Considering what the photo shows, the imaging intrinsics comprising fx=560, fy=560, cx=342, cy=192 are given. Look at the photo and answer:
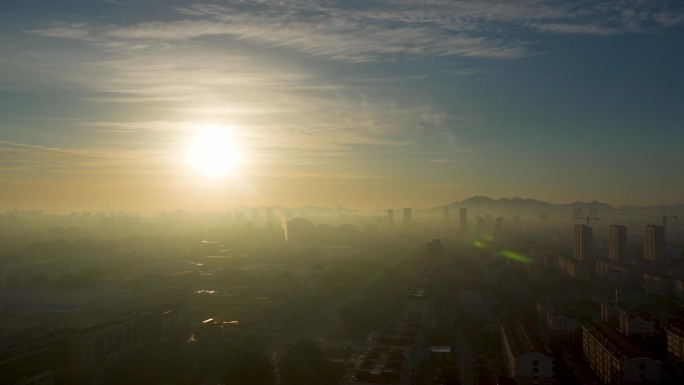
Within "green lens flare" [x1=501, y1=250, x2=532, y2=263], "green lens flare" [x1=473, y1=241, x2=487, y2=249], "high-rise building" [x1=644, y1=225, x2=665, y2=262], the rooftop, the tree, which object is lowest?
the tree

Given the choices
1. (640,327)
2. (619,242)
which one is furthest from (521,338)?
(619,242)

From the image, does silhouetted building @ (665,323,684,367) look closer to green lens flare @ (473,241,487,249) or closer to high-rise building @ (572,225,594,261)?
high-rise building @ (572,225,594,261)

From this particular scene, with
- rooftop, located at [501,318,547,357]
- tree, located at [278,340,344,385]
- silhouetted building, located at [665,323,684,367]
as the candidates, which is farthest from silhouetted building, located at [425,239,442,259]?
tree, located at [278,340,344,385]

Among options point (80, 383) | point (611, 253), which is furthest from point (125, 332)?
point (611, 253)

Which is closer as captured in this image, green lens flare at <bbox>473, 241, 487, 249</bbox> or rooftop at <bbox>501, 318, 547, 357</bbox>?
rooftop at <bbox>501, 318, 547, 357</bbox>

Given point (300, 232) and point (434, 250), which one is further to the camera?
point (300, 232)

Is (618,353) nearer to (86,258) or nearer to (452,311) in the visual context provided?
(452,311)

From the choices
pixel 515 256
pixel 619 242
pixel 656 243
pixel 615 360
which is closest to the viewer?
pixel 615 360

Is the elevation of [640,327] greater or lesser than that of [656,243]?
lesser

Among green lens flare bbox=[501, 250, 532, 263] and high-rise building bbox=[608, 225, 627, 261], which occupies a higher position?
high-rise building bbox=[608, 225, 627, 261]

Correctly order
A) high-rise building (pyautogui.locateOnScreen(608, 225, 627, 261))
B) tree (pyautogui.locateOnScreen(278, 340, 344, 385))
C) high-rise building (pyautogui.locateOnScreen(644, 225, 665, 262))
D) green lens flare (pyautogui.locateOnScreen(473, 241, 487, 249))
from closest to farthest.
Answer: tree (pyautogui.locateOnScreen(278, 340, 344, 385)) < high-rise building (pyautogui.locateOnScreen(644, 225, 665, 262)) < high-rise building (pyautogui.locateOnScreen(608, 225, 627, 261)) < green lens flare (pyautogui.locateOnScreen(473, 241, 487, 249))

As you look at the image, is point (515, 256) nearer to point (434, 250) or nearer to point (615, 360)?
point (434, 250)

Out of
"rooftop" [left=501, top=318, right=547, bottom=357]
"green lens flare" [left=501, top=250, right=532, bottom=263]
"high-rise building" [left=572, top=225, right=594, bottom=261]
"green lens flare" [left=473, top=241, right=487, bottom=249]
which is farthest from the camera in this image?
"green lens flare" [left=473, top=241, right=487, bottom=249]
